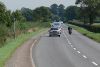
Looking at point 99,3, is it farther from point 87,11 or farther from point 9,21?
point 9,21

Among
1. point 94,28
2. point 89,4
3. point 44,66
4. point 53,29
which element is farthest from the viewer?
point 89,4

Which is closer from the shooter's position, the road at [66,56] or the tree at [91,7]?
the road at [66,56]

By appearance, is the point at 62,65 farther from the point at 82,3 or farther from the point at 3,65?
the point at 82,3

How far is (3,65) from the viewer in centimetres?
1950

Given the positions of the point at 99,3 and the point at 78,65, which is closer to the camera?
the point at 78,65

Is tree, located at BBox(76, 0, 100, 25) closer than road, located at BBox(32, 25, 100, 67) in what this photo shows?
No

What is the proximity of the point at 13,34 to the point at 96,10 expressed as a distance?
80501mm

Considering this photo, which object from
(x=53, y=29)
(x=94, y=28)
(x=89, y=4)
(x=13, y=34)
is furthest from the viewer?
(x=89, y=4)

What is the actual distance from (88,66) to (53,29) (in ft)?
129

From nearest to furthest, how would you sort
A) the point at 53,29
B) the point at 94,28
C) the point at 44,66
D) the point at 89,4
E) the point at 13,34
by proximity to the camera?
the point at 44,66 → the point at 13,34 → the point at 53,29 → the point at 94,28 → the point at 89,4

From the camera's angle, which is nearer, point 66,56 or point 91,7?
point 66,56

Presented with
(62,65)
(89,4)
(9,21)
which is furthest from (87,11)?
(62,65)

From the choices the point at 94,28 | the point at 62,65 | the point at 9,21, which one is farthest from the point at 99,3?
the point at 62,65

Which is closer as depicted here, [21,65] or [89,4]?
[21,65]
